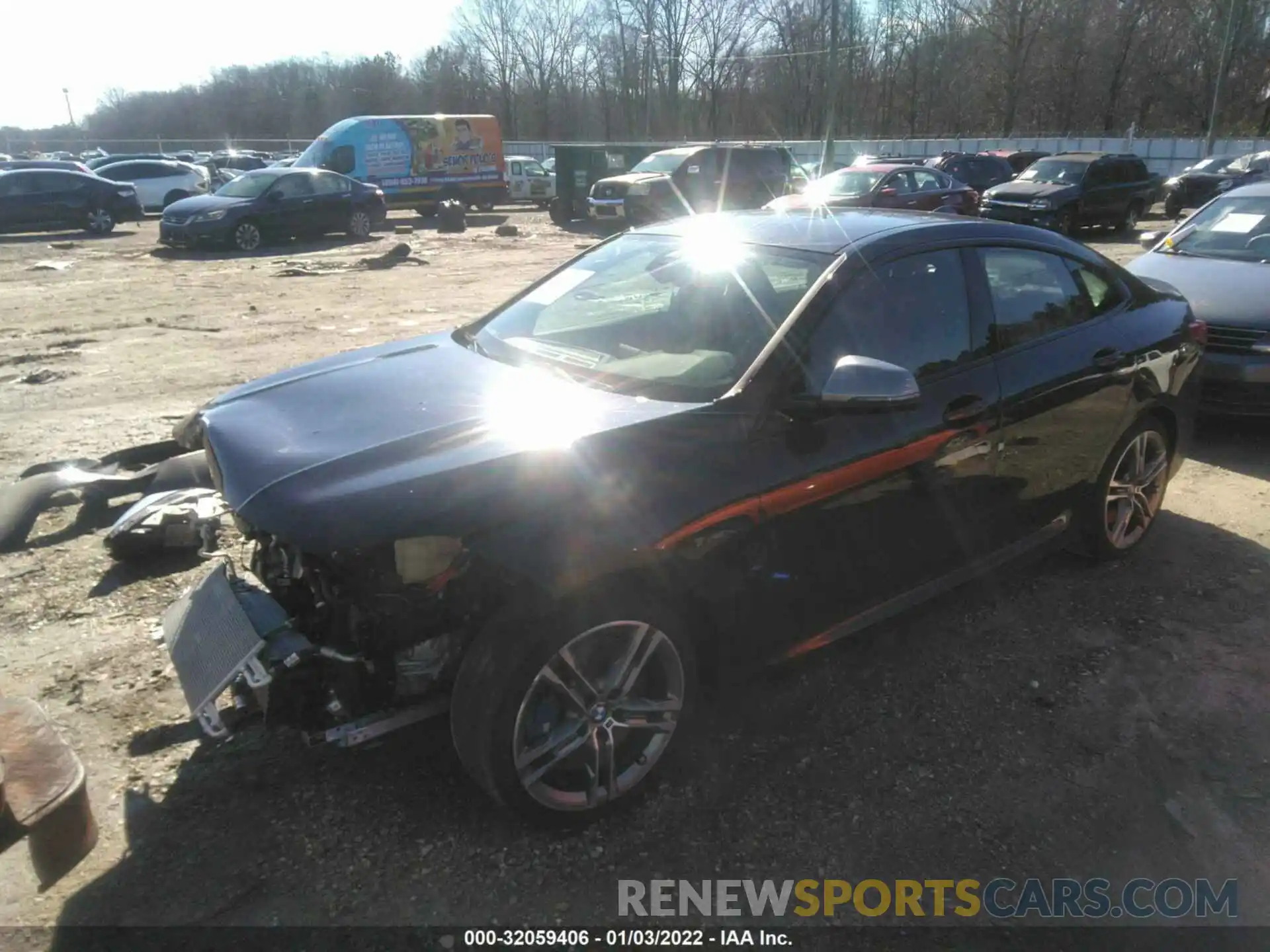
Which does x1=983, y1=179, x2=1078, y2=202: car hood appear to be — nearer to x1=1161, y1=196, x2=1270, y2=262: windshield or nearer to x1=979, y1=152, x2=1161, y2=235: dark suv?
x1=979, y1=152, x2=1161, y2=235: dark suv

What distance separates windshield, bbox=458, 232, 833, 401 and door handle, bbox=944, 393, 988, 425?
2.32 ft

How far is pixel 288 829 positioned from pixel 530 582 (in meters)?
1.12

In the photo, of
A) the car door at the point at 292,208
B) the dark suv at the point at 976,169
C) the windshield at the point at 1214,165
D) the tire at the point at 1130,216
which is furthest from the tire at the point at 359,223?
the windshield at the point at 1214,165

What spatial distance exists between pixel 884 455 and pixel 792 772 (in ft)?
3.64

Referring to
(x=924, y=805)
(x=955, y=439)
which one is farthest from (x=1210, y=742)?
(x=955, y=439)

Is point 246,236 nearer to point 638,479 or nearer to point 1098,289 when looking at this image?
point 1098,289

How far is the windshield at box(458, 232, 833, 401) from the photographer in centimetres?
304

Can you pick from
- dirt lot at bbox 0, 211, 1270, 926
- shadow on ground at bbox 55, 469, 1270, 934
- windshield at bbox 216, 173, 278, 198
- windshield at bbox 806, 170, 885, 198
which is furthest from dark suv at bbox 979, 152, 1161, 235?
shadow on ground at bbox 55, 469, 1270, 934

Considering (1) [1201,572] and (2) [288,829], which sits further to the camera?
(1) [1201,572]

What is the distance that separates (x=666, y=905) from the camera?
2.46m

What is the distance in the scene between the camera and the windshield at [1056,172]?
19.1m

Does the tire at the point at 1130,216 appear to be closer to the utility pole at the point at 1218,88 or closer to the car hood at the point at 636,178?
the car hood at the point at 636,178

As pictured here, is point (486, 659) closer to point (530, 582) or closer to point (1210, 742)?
point (530, 582)

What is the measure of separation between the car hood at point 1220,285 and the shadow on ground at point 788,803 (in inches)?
134
